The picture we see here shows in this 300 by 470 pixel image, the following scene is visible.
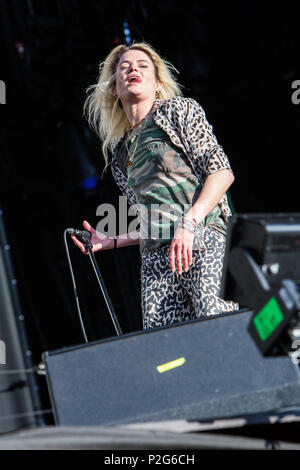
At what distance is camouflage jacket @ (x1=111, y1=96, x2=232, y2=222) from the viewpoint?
2018mm

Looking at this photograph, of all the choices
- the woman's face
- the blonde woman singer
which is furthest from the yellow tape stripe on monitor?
the woman's face

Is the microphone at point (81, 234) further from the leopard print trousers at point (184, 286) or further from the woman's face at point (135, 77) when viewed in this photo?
the woman's face at point (135, 77)

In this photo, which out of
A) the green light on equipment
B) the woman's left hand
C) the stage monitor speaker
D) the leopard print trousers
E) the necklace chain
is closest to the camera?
the green light on equipment

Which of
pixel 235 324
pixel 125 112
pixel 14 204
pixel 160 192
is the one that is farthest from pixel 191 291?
pixel 14 204

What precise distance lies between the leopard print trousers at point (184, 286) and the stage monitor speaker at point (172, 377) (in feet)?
1.86

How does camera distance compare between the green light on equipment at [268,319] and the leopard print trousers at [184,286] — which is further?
the leopard print trousers at [184,286]

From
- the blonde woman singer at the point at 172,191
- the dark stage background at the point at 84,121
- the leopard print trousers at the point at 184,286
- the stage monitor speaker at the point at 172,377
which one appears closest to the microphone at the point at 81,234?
the blonde woman singer at the point at 172,191

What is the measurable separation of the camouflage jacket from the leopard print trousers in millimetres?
203

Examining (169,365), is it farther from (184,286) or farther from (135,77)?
(135,77)

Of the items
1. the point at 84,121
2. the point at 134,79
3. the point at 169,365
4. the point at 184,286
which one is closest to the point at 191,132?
the point at 134,79

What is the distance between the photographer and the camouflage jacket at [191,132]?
6.62 feet

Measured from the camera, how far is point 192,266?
6.64 feet

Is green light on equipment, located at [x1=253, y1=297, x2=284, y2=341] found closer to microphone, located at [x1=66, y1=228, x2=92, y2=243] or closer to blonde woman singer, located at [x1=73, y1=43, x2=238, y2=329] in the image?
blonde woman singer, located at [x1=73, y1=43, x2=238, y2=329]

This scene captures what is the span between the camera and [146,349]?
136 centimetres
